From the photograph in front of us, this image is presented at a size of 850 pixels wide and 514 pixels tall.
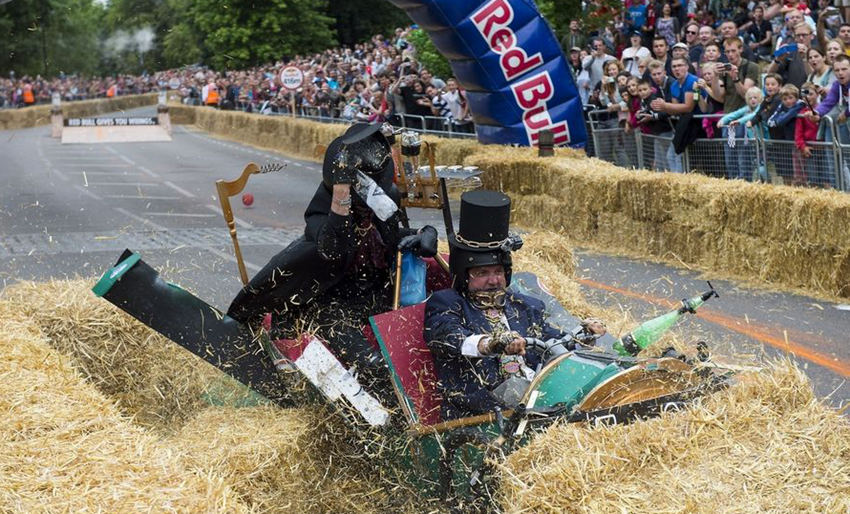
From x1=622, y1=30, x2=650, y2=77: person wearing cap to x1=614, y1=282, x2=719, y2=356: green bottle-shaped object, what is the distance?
42.9 feet

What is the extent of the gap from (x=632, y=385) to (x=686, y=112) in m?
10.3

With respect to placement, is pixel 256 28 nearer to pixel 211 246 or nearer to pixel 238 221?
pixel 238 221

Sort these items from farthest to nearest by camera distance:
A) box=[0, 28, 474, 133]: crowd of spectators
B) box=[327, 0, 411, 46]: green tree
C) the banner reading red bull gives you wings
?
box=[327, 0, 411, 46]: green tree → box=[0, 28, 474, 133]: crowd of spectators → the banner reading red bull gives you wings

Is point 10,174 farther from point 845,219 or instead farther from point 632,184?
point 845,219

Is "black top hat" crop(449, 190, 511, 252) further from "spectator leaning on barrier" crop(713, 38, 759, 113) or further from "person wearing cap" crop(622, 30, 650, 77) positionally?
"person wearing cap" crop(622, 30, 650, 77)

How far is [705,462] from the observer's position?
4.15 metres

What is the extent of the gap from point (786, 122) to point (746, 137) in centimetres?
75

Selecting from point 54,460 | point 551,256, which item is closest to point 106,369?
point 54,460

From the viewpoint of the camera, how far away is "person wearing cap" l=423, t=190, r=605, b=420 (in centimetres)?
530

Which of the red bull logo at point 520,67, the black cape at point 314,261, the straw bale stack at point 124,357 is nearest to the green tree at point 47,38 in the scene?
the red bull logo at point 520,67

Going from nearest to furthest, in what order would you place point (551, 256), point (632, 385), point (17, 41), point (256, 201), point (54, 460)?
point (54, 460) < point (632, 385) < point (551, 256) < point (256, 201) < point (17, 41)

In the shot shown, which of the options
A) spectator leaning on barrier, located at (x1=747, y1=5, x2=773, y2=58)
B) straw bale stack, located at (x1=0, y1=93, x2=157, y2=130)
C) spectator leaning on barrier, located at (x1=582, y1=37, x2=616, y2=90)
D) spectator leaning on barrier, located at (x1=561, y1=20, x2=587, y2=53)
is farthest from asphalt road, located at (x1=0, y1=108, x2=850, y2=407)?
straw bale stack, located at (x1=0, y1=93, x2=157, y2=130)

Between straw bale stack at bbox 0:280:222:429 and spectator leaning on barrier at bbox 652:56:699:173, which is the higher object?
spectator leaning on barrier at bbox 652:56:699:173

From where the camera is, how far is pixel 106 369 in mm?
6996
